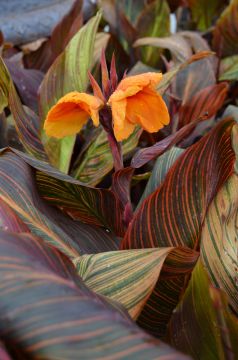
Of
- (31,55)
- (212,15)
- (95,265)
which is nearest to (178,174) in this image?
(95,265)

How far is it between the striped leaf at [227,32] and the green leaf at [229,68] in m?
0.04

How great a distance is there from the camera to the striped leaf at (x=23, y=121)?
2.85 ft

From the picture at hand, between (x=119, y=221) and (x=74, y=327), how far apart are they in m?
0.39

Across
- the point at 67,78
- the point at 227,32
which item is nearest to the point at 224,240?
the point at 67,78

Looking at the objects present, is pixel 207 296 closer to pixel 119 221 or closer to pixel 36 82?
pixel 119 221

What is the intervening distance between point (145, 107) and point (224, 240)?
18 cm

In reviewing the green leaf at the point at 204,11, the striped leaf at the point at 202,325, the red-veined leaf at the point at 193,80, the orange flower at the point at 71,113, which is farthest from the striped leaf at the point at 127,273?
the green leaf at the point at 204,11

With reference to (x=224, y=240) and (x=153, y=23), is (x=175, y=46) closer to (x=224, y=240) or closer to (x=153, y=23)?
(x=153, y=23)

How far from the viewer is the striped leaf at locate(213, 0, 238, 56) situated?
4.66 feet

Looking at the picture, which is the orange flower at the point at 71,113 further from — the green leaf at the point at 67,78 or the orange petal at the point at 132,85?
→ the green leaf at the point at 67,78

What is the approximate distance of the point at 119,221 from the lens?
83cm

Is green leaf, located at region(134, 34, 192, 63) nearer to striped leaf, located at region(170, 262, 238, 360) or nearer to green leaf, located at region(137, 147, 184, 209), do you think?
green leaf, located at region(137, 147, 184, 209)

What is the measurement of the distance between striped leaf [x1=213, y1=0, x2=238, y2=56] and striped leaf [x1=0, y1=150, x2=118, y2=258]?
803mm

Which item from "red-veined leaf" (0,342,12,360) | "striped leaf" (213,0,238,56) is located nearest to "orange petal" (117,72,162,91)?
"red-veined leaf" (0,342,12,360)
